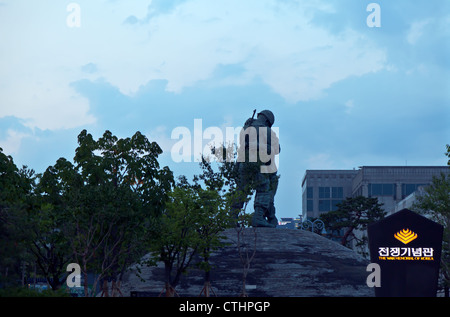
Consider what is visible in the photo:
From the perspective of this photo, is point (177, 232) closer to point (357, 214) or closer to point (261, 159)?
point (261, 159)

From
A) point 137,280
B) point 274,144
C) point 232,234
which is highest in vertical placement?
point 274,144

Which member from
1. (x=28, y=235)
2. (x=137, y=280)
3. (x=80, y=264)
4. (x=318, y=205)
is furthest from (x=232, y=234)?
(x=318, y=205)

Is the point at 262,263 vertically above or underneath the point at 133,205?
underneath

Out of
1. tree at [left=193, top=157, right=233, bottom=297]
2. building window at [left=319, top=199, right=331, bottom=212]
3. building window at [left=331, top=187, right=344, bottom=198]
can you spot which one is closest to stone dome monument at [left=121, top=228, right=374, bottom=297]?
tree at [left=193, top=157, right=233, bottom=297]

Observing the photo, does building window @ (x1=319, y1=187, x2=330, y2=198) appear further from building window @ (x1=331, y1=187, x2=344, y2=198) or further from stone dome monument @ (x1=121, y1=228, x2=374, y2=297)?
stone dome monument @ (x1=121, y1=228, x2=374, y2=297)

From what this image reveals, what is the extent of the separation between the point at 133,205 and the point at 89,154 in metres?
5.08

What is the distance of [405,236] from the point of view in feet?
87.4

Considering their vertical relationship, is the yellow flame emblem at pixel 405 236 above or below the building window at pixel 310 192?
below

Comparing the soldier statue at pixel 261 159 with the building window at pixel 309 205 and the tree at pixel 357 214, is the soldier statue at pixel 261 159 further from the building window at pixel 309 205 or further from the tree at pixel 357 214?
the building window at pixel 309 205

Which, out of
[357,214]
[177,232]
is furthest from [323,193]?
[177,232]

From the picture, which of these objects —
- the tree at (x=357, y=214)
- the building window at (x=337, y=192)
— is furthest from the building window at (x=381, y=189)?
the tree at (x=357, y=214)

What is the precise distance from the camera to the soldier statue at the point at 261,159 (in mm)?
57875
